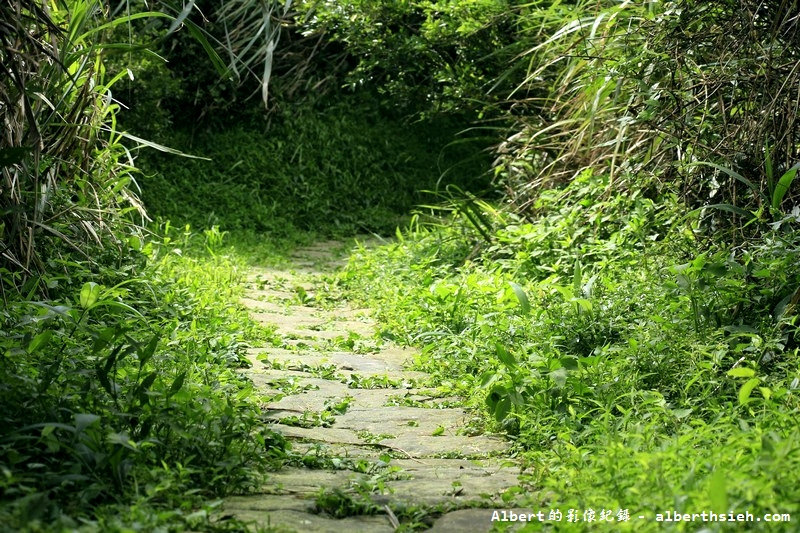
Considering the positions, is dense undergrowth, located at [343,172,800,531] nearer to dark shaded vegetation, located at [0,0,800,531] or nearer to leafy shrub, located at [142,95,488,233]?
dark shaded vegetation, located at [0,0,800,531]

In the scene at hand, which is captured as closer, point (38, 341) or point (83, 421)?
point (83, 421)

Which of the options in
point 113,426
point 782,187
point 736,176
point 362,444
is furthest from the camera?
point 736,176

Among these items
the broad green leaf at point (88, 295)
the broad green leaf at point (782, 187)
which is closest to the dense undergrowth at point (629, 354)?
the broad green leaf at point (782, 187)

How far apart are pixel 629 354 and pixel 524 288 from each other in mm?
1453

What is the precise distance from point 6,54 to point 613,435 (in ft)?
9.82

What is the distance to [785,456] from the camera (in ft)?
6.79

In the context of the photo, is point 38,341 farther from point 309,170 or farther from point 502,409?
point 309,170

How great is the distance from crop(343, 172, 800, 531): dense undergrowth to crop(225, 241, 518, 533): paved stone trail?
0.50ft

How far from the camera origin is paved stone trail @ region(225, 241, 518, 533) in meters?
2.29

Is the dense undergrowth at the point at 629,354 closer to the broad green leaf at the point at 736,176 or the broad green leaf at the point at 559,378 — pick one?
the broad green leaf at the point at 559,378

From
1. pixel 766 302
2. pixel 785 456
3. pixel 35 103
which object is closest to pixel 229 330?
pixel 35 103

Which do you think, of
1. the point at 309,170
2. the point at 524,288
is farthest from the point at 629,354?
the point at 309,170

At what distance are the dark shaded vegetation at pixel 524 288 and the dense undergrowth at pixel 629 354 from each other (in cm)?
1

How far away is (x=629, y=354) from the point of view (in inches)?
128
